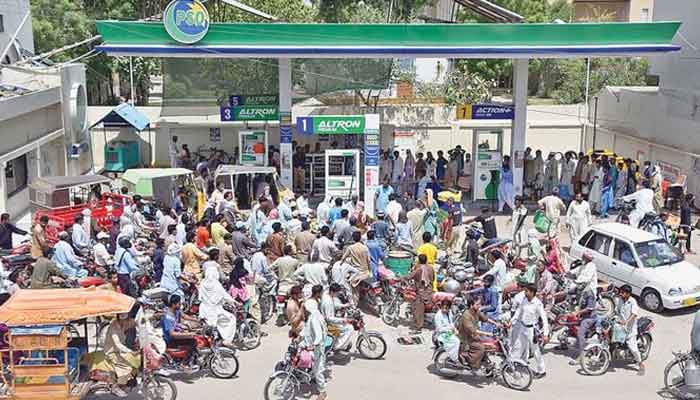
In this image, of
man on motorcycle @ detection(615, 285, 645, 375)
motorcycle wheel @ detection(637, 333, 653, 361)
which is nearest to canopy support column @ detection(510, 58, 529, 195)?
motorcycle wheel @ detection(637, 333, 653, 361)

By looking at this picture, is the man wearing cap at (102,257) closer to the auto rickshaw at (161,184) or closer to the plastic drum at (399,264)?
the auto rickshaw at (161,184)

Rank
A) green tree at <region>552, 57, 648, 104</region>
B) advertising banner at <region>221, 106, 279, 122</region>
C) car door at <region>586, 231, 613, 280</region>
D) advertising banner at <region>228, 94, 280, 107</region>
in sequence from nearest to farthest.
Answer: car door at <region>586, 231, 613, 280</region>, advertising banner at <region>221, 106, 279, 122</region>, advertising banner at <region>228, 94, 280, 107</region>, green tree at <region>552, 57, 648, 104</region>

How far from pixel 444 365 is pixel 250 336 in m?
3.37

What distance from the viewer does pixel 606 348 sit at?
12586 millimetres

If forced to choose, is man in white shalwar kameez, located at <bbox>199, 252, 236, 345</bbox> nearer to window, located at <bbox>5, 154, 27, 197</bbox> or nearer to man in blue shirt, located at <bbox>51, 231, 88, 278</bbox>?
man in blue shirt, located at <bbox>51, 231, 88, 278</bbox>

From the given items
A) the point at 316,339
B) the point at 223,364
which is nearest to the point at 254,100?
the point at 223,364

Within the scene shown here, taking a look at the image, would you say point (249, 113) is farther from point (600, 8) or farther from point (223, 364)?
point (600, 8)

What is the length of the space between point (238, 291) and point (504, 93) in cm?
4115

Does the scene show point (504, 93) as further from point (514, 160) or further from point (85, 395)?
point (85, 395)

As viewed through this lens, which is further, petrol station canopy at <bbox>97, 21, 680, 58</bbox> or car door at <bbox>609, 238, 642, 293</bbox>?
petrol station canopy at <bbox>97, 21, 680, 58</bbox>

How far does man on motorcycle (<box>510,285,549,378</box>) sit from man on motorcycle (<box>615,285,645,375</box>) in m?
1.35

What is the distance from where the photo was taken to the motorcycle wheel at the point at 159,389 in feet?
36.1

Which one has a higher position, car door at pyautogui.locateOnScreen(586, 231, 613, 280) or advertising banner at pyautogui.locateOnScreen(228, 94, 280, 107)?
advertising banner at pyautogui.locateOnScreen(228, 94, 280, 107)

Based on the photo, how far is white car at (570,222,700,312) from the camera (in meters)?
15.1
